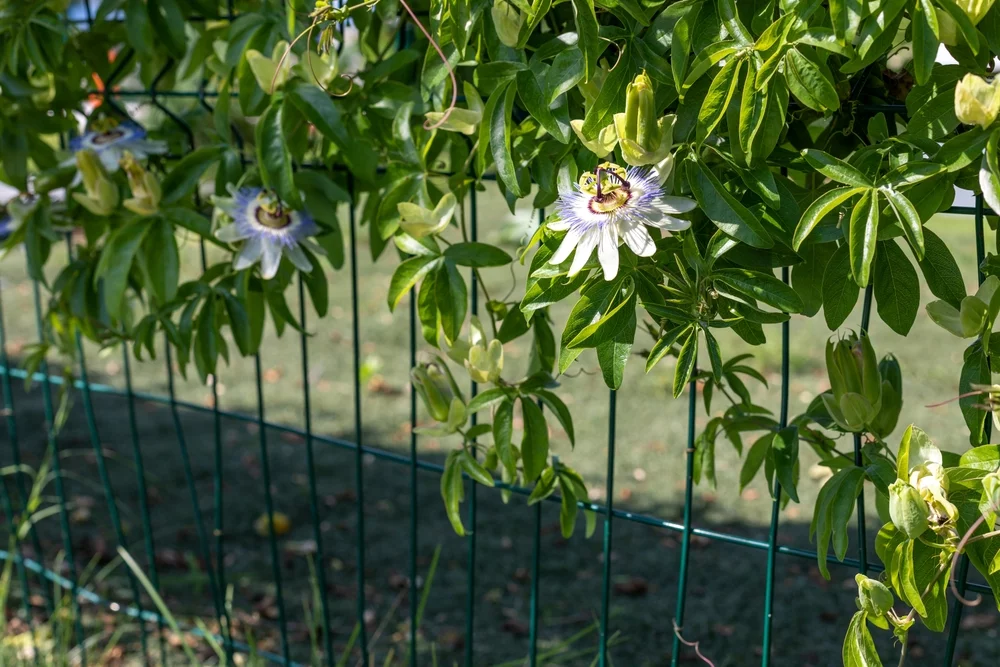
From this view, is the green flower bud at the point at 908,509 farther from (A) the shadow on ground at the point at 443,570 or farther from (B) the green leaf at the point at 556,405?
(A) the shadow on ground at the point at 443,570

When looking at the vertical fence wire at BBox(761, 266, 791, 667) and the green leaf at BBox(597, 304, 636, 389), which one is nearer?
the green leaf at BBox(597, 304, 636, 389)

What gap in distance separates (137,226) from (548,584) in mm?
1660

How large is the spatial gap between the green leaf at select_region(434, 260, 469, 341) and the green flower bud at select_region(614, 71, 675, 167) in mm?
368

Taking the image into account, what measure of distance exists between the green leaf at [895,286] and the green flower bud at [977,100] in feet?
0.61

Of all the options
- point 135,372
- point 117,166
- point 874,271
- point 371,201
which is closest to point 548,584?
point 371,201

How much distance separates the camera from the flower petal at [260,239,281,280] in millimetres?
1493

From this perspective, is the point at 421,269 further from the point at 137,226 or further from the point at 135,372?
the point at 135,372

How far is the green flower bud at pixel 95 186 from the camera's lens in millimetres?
1651

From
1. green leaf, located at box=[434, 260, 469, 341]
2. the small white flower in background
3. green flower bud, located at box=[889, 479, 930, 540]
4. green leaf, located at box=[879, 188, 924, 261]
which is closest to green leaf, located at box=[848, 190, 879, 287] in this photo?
green leaf, located at box=[879, 188, 924, 261]

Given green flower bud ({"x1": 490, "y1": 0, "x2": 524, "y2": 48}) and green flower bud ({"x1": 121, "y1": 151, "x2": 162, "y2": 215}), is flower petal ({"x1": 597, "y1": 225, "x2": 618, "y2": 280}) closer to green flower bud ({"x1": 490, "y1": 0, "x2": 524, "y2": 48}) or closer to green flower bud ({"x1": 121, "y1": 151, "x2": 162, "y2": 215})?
green flower bud ({"x1": 490, "y1": 0, "x2": 524, "y2": 48})

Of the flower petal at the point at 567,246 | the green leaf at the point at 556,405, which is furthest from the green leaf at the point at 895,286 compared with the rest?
the green leaf at the point at 556,405

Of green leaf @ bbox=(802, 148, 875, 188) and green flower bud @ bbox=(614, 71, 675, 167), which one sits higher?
green flower bud @ bbox=(614, 71, 675, 167)

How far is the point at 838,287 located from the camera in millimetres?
1067

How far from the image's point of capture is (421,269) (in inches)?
52.8
